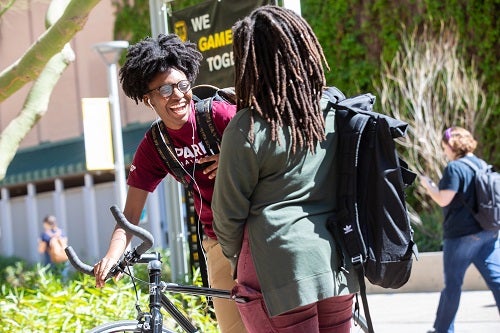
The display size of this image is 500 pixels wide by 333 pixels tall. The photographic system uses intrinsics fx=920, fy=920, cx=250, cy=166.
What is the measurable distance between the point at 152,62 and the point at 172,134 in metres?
0.33

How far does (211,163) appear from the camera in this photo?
3869 millimetres

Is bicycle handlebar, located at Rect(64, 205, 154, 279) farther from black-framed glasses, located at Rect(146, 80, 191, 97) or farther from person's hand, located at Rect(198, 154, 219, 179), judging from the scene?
black-framed glasses, located at Rect(146, 80, 191, 97)

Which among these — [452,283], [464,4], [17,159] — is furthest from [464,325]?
[17,159]

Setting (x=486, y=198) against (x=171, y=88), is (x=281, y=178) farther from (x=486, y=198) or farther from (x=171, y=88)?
(x=486, y=198)

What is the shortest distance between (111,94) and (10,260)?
13475 millimetres

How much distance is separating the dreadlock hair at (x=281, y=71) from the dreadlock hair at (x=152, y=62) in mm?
585

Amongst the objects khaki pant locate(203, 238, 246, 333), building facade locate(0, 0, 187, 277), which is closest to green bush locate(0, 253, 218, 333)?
khaki pant locate(203, 238, 246, 333)

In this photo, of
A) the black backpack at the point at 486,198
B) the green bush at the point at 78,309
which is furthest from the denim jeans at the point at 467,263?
the green bush at the point at 78,309

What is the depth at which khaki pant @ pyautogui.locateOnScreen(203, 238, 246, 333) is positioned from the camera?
3.98 m

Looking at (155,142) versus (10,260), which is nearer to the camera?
(155,142)

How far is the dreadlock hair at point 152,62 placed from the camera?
3.74 meters

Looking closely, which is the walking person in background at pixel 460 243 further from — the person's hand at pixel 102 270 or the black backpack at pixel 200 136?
the person's hand at pixel 102 270

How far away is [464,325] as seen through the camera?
8.42 m

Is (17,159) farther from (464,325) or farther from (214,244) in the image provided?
(214,244)
